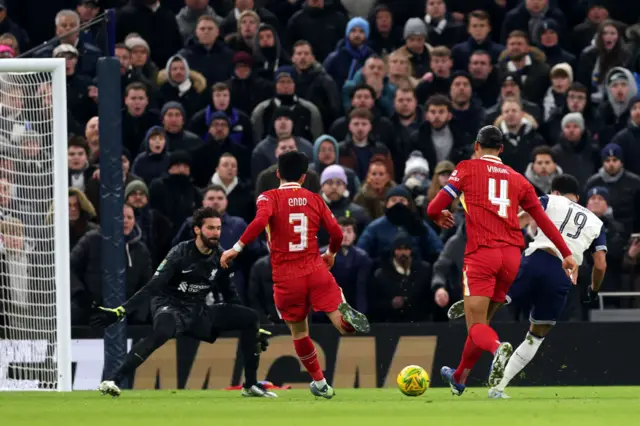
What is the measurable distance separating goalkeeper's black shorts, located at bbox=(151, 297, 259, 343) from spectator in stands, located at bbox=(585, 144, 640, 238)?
5230 mm

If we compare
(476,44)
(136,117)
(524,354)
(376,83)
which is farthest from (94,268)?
(476,44)

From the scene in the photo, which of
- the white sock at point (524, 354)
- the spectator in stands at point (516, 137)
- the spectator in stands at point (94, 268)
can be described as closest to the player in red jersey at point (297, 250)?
the white sock at point (524, 354)

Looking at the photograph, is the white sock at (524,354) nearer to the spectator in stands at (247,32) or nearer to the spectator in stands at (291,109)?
the spectator in stands at (291,109)

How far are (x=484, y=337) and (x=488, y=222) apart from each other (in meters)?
0.94

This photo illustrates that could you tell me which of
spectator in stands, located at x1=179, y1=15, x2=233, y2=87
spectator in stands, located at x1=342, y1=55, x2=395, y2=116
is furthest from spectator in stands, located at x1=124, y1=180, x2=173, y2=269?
spectator in stands, located at x1=342, y1=55, x2=395, y2=116

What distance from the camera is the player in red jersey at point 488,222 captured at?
11953 mm

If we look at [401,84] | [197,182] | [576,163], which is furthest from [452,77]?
[197,182]

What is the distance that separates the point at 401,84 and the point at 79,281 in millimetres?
4939

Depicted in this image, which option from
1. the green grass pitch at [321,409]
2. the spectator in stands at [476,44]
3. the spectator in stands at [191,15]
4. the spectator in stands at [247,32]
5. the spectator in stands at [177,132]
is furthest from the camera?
the spectator in stands at [191,15]

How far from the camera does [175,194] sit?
17031mm

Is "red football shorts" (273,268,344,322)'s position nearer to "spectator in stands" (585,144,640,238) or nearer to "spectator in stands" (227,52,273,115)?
"spectator in stands" (585,144,640,238)

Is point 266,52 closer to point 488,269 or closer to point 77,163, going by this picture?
point 77,163

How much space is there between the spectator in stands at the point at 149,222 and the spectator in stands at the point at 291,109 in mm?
1948

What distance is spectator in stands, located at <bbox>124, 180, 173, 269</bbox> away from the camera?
1662cm
